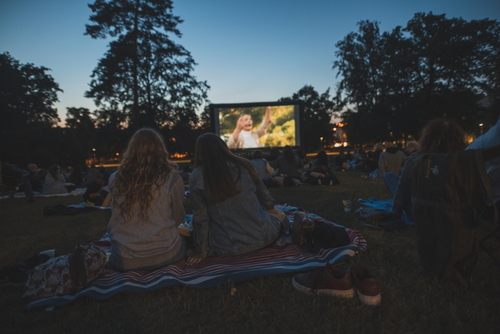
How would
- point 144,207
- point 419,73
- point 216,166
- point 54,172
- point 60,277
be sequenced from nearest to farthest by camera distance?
point 60,277 → point 144,207 → point 216,166 → point 54,172 → point 419,73

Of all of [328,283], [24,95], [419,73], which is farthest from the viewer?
[419,73]

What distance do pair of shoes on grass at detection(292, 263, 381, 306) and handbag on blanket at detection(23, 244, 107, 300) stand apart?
5.37 ft

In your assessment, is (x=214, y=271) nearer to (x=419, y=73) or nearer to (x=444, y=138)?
(x=444, y=138)

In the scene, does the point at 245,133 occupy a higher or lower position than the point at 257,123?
lower

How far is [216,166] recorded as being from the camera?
248 cm

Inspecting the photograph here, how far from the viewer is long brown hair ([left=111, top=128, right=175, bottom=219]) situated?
2.32 m

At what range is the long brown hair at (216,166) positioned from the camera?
8.04 feet

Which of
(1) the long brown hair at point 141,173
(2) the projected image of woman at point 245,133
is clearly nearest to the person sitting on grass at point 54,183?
(1) the long brown hair at point 141,173

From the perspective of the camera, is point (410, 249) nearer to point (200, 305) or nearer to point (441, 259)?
point (441, 259)

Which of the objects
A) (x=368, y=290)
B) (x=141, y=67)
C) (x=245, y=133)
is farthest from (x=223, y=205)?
(x=141, y=67)

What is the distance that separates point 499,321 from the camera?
1.62 metres

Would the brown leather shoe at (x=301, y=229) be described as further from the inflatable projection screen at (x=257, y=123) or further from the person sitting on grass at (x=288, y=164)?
the inflatable projection screen at (x=257, y=123)

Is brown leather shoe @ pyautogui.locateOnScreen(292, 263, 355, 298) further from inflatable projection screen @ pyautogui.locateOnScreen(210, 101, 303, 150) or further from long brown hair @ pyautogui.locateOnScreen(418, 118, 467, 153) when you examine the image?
inflatable projection screen @ pyautogui.locateOnScreen(210, 101, 303, 150)

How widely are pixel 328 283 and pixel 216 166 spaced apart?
1.28 meters
